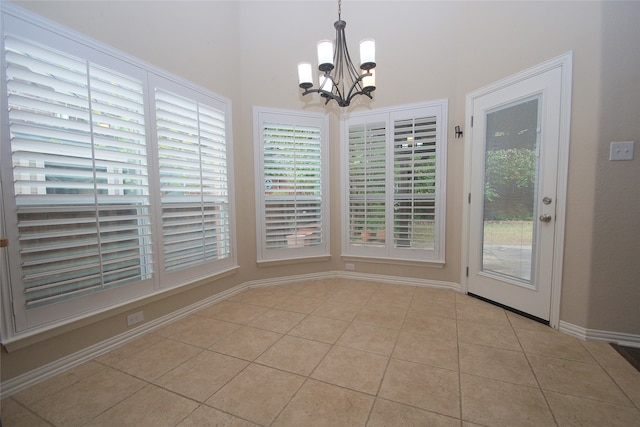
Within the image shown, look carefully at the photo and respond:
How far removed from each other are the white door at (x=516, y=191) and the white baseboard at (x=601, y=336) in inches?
6.4

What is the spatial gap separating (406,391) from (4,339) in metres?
2.24

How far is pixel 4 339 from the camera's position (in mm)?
1439

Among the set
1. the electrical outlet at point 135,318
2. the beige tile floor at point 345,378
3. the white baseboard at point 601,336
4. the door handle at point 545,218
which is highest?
the door handle at point 545,218

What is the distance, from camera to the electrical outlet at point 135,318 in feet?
6.68

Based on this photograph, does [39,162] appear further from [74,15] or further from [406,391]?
[406,391]

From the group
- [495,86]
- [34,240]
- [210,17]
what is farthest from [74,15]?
[495,86]

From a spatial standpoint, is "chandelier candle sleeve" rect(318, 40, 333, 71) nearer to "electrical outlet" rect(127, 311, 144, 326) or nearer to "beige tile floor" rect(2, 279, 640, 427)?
"beige tile floor" rect(2, 279, 640, 427)

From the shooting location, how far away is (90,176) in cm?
177

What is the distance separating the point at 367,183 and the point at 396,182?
0.35 meters

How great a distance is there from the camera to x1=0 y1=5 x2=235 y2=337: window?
1.50m

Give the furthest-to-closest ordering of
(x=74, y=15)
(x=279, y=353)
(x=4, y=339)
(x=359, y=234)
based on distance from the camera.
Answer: (x=359, y=234) → (x=279, y=353) → (x=74, y=15) → (x=4, y=339)

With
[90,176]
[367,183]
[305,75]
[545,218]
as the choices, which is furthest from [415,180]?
[90,176]

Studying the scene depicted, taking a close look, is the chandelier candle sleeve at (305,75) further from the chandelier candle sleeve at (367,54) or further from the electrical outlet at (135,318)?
the electrical outlet at (135,318)

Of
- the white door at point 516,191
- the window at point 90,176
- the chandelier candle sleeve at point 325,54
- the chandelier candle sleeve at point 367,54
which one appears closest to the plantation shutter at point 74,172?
the window at point 90,176
